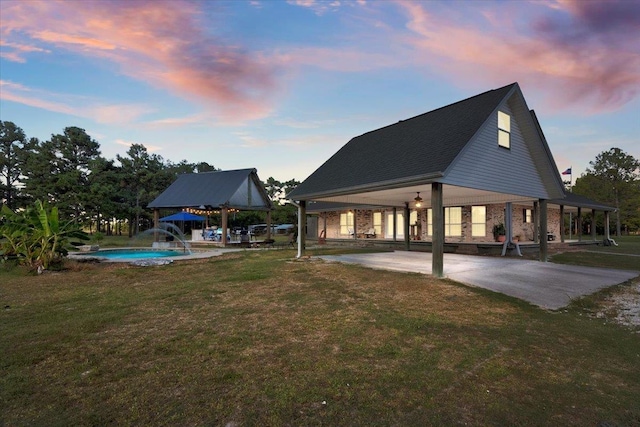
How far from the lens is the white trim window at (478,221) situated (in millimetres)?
18203

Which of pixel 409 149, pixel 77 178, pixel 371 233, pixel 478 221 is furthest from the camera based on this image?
A: pixel 77 178

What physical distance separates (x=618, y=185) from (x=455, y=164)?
42.3 meters

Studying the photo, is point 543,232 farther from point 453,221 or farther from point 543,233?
point 453,221

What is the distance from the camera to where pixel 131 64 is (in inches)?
517

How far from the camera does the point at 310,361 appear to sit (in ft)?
11.6

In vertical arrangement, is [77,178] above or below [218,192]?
above

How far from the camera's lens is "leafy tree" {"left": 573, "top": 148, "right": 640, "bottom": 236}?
3684cm

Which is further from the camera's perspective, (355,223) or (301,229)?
(355,223)

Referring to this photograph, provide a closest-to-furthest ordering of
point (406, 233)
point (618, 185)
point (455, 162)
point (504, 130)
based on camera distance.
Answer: point (455, 162)
point (504, 130)
point (406, 233)
point (618, 185)

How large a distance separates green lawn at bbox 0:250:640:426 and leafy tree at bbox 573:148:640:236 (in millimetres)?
44024

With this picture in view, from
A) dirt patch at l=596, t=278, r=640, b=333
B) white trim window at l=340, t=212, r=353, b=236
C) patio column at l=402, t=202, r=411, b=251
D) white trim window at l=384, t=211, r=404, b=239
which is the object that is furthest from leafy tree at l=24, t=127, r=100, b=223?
dirt patch at l=596, t=278, r=640, b=333

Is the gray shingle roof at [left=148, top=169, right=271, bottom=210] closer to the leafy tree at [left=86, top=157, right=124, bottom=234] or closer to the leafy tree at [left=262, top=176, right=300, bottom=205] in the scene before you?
the leafy tree at [left=86, top=157, right=124, bottom=234]

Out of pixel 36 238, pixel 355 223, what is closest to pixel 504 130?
pixel 355 223

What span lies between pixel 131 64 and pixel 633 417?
16983 millimetres
